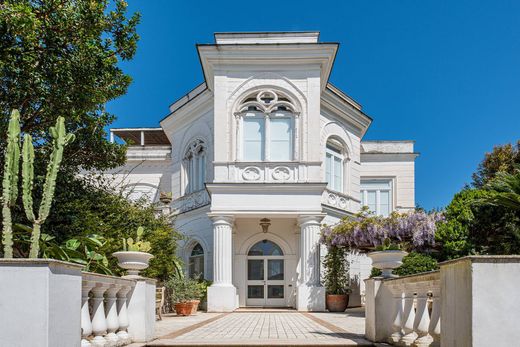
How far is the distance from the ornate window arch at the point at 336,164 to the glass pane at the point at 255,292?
16.1 ft

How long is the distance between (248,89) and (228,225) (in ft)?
16.5

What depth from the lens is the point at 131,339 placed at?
7.88 m

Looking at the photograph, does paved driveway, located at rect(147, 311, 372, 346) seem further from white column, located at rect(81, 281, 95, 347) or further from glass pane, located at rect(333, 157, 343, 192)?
glass pane, located at rect(333, 157, 343, 192)

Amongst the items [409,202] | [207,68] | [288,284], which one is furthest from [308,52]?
[409,202]

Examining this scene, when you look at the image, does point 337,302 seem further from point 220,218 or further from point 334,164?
point 334,164

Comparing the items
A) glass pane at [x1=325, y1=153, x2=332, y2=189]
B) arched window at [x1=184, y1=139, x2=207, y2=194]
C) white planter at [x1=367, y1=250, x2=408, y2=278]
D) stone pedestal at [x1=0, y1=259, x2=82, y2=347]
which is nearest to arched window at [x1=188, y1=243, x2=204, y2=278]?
arched window at [x1=184, y1=139, x2=207, y2=194]

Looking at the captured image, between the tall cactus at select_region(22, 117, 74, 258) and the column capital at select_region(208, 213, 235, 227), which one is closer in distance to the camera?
the tall cactus at select_region(22, 117, 74, 258)

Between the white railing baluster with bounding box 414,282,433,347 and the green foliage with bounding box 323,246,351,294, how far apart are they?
11825 millimetres

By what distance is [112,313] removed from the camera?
713cm

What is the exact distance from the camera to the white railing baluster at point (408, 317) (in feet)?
22.7

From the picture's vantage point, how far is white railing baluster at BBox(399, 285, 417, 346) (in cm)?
693

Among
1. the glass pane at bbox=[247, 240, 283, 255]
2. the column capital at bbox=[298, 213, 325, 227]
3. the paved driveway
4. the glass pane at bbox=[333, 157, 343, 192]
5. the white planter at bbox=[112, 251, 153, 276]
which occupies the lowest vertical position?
the paved driveway

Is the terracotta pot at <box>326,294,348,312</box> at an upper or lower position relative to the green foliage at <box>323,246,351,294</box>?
lower

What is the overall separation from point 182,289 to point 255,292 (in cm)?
400
